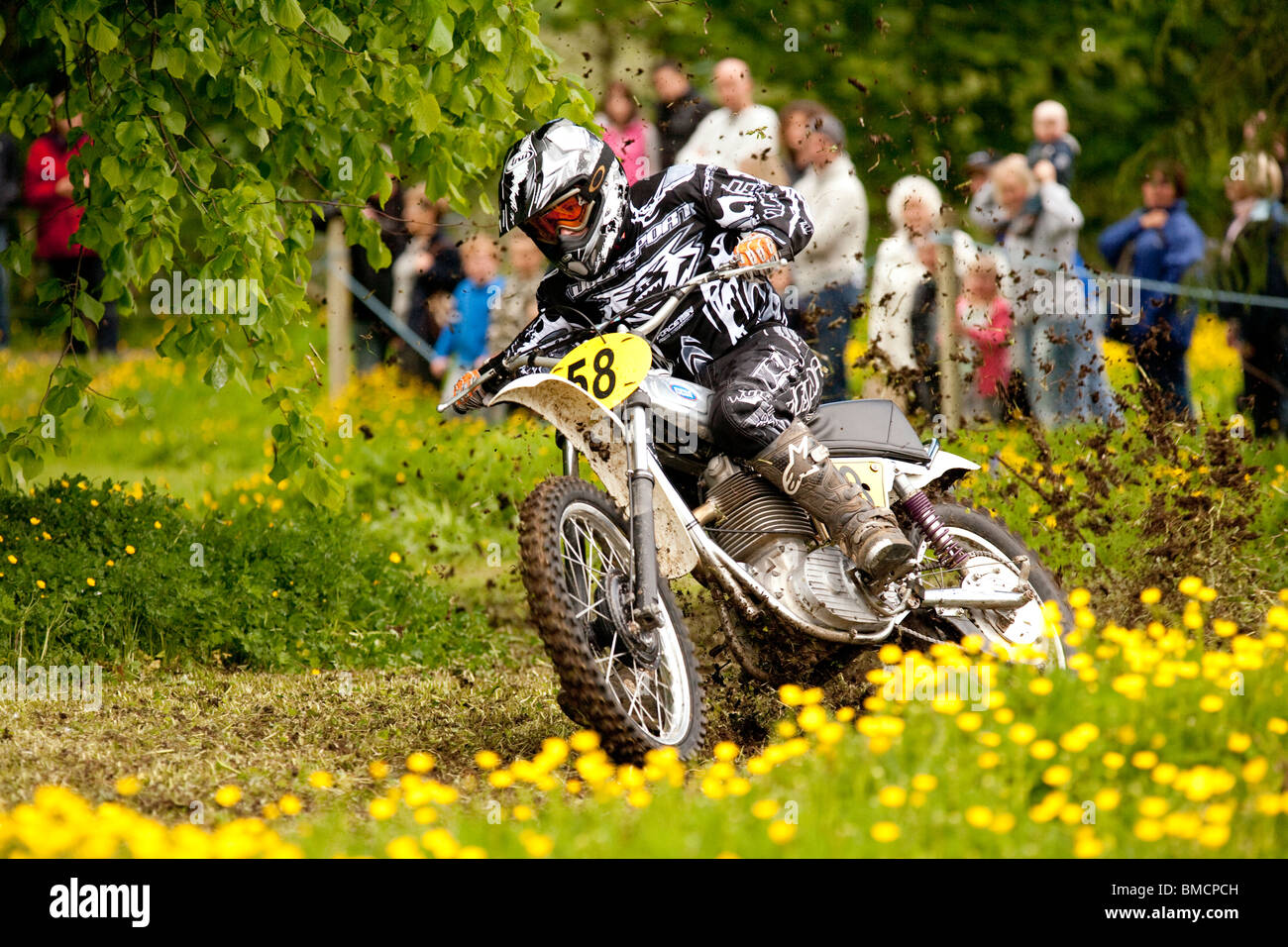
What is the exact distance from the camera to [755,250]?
15.1 ft

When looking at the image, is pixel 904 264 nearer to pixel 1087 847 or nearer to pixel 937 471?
pixel 937 471

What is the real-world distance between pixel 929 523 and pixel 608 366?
1.45 meters

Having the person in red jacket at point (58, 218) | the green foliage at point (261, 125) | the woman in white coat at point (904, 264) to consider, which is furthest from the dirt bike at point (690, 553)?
the person in red jacket at point (58, 218)

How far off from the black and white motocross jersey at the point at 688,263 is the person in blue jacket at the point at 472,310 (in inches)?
182

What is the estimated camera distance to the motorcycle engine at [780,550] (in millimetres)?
4906

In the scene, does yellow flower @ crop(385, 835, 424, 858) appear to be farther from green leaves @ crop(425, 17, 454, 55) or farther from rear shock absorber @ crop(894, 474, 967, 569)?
green leaves @ crop(425, 17, 454, 55)

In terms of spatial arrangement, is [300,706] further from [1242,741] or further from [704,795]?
[1242,741]

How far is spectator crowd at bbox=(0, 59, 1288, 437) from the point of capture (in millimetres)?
7379

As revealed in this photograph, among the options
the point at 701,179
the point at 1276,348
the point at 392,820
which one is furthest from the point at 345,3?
the point at 1276,348

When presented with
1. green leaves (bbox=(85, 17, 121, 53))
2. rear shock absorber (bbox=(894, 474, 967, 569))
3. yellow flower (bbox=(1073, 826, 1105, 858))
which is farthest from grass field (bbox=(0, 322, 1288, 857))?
green leaves (bbox=(85, 17, 121, 53))

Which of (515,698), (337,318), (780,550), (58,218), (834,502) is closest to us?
(834,502)

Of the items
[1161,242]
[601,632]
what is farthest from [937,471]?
[1161,242]

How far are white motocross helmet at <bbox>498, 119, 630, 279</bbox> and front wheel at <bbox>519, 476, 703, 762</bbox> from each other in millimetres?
799
